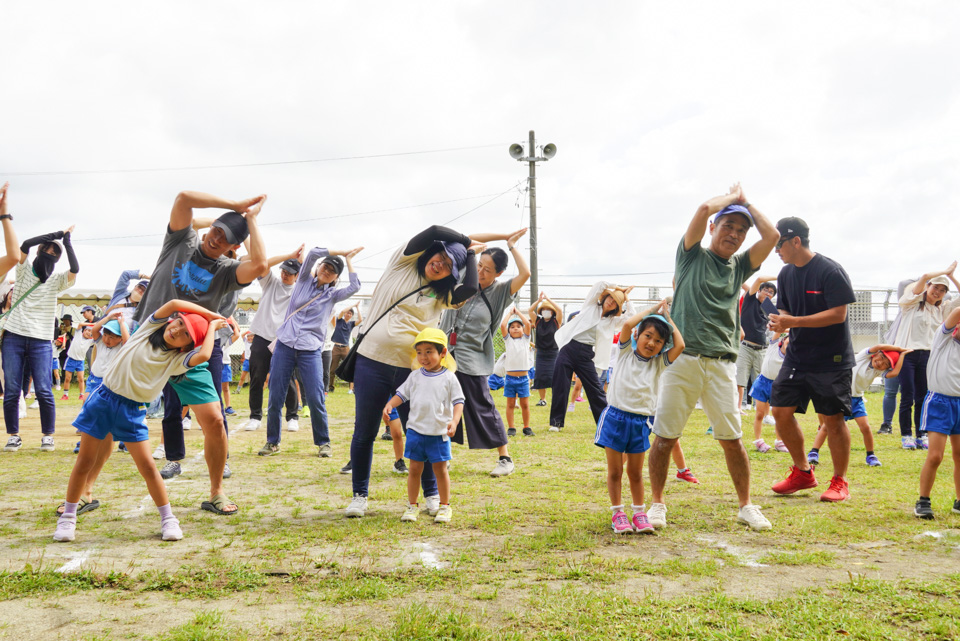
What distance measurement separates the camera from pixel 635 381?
4.89 m

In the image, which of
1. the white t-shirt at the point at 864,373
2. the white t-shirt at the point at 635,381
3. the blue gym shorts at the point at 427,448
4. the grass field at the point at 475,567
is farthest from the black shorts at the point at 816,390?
the blue gym shorts at the point at 427,448

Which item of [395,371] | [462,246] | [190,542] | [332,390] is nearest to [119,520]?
[190,542]

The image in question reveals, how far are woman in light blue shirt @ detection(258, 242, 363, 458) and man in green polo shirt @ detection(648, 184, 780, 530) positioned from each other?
150 inches

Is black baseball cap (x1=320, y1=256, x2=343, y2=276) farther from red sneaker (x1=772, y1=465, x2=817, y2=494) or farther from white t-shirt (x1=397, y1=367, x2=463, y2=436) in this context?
red sneaker (x1=772, y1=465, x2=817, y2=494)

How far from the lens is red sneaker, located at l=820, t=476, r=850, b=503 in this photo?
18.0 feet

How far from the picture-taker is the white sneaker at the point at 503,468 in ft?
21.6

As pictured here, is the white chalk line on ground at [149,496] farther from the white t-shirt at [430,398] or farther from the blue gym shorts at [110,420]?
the white t-shirt at [430,398]

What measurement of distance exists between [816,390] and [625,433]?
1.84m

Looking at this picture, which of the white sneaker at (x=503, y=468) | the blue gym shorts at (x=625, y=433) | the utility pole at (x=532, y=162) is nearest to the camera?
the blue gym shorts at (x=625, y=433)

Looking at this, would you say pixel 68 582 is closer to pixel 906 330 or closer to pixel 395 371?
pixel 395 371

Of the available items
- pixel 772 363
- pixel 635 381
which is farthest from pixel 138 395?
pixel 772 363

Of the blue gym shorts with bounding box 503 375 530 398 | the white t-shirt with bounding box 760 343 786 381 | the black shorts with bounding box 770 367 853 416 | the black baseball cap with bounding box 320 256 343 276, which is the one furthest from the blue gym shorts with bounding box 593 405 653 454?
the blue gym shorts with bounding box 503 375 530 398

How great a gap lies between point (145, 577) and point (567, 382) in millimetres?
7489

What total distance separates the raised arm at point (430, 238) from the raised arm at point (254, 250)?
959 millimetres
